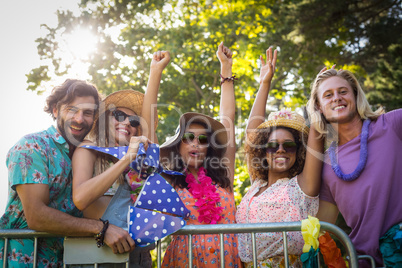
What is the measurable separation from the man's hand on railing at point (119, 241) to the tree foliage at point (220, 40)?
25.6ft

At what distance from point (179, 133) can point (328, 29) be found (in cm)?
818

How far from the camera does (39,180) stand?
2443 millimetres

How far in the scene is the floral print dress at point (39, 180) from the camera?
8.00ft

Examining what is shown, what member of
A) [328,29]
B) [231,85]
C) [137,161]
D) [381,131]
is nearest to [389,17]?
[328,29]

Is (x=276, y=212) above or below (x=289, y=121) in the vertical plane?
below

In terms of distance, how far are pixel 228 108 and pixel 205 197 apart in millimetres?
1240

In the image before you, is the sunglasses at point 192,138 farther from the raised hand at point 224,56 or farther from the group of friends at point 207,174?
the raised hand at point 224,56

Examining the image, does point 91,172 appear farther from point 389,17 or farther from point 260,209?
point 389,17

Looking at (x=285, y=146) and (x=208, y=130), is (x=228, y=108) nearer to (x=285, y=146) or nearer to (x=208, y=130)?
(x=208, y=130)

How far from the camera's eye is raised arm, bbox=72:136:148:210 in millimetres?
2408

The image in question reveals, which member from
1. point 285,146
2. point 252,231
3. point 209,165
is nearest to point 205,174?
point 209,165

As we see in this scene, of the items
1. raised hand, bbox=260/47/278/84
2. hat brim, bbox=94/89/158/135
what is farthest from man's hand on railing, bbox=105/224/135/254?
raised hand, bbox=260/47/278/84

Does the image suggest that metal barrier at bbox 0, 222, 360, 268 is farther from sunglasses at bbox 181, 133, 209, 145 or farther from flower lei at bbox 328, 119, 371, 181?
sunglasses at bbox 181, 133, 209, 145

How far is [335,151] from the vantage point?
3.10m
